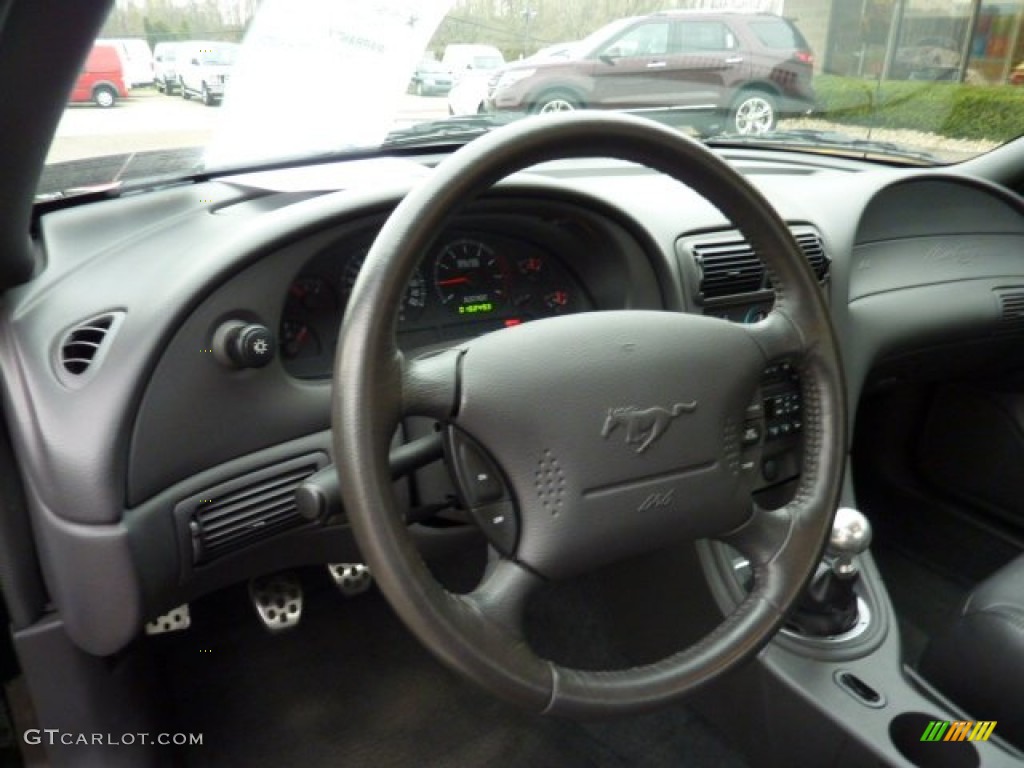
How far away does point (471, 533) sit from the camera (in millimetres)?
1490

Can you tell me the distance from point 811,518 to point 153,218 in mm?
1140

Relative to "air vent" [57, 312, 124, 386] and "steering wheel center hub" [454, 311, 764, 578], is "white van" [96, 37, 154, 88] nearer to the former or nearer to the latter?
"air vent" [57, 312, 124, 386]

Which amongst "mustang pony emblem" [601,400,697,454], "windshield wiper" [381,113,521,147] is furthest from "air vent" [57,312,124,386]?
"windshield wiper" [381,113,521,147]

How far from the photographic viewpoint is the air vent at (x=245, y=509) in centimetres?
131

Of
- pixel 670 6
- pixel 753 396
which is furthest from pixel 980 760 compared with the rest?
pixel 670 6

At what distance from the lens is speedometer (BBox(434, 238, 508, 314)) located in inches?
63.3

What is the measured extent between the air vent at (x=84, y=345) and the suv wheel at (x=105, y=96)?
352mm

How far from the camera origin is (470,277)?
5.41 feet

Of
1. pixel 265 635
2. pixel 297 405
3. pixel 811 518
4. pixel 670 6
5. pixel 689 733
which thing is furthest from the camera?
pixel 670 6

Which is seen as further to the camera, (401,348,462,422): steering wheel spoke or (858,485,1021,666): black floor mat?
(858,485,1021,666): black floor mat

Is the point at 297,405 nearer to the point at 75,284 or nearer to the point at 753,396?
the point at 75,284

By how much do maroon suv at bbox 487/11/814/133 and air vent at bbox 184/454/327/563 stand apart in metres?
1.26

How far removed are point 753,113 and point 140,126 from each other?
1.73 metres

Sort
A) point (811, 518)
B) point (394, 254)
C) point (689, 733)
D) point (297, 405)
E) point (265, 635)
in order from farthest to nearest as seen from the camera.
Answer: point (265, 635) < point (689, 733) < point (297, 405) < point (811, 518) < point (394, 254)
